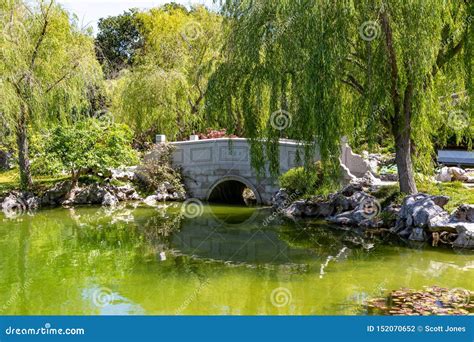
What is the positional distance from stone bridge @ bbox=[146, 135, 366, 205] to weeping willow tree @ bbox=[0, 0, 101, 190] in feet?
10.6

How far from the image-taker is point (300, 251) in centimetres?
953

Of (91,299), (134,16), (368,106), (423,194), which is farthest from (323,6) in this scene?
(134,16)

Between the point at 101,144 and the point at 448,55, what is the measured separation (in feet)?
32.0

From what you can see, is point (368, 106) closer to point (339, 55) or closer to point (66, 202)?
point (339, 55)

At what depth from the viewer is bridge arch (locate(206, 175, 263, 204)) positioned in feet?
53.9

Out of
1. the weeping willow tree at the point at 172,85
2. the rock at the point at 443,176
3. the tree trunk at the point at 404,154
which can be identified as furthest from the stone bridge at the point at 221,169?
the tree trunk at the point at 404,154

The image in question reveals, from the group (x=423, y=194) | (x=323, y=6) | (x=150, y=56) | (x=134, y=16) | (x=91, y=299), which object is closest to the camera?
(x=91, y=299)
